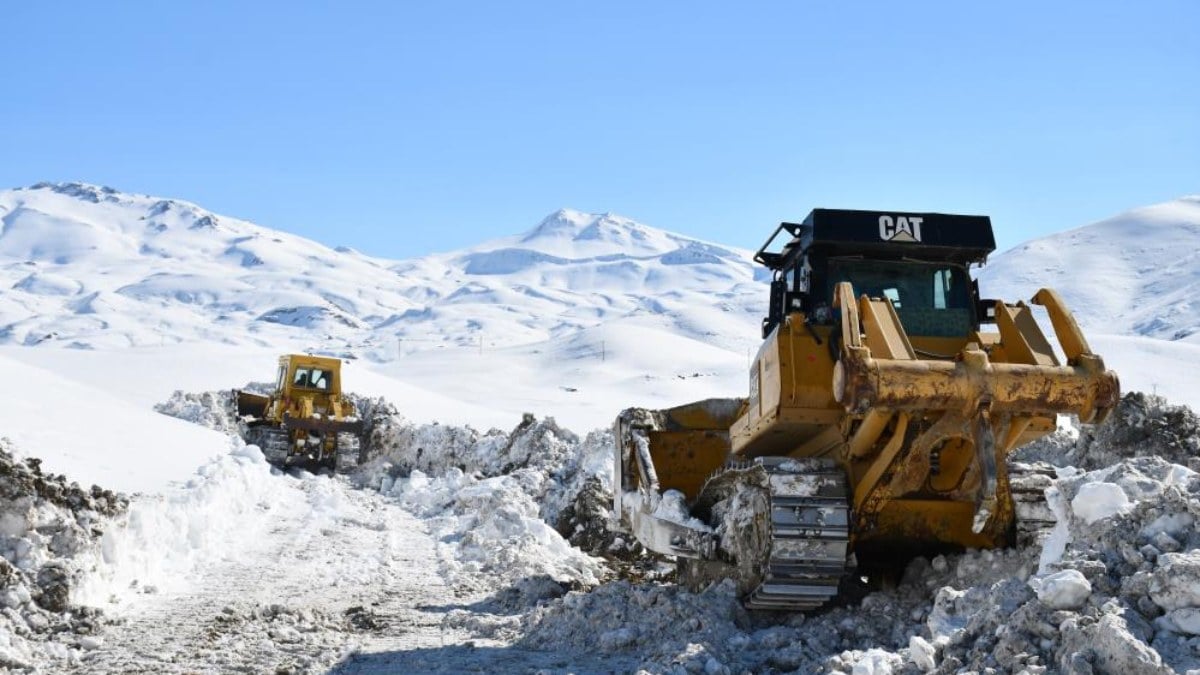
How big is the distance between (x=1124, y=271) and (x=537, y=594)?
13800cm

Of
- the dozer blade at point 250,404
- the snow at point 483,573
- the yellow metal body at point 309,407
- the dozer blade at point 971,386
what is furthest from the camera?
the dozer blade at point 250,404

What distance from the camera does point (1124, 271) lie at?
132 metres

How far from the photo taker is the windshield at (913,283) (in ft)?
24.6

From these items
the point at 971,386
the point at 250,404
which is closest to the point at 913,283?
the point at 971,386

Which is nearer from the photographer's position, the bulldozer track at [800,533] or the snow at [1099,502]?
the snow at [1099,502]

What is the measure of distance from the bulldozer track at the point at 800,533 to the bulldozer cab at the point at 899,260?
1.23m

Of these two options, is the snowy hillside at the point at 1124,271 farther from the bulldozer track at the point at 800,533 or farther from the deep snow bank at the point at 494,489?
the bulldozer track at the point at 800,533

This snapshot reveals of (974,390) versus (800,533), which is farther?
(800,533)

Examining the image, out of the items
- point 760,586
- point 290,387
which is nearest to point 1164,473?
point 760,586

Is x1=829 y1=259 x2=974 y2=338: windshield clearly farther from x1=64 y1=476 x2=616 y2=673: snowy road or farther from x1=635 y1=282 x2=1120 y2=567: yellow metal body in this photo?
x1=64 y1=476 x2=616 y2=673: snowy road

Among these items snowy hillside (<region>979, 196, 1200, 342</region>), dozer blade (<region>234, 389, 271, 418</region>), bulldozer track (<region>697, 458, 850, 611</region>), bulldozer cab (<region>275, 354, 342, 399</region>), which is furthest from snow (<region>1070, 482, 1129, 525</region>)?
snowy hillside (<region>979, 196, 1200, 342</region>)

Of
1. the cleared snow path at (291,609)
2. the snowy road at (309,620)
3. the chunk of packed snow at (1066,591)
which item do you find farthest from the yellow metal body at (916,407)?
the cleared snow path at (291,609)

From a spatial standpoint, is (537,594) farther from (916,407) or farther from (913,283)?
(916,407)

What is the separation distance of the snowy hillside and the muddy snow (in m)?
77.2
